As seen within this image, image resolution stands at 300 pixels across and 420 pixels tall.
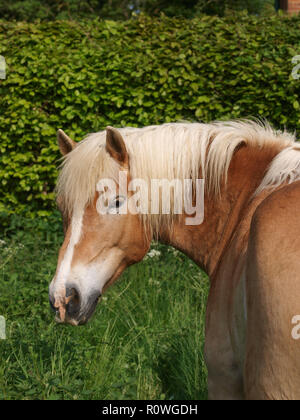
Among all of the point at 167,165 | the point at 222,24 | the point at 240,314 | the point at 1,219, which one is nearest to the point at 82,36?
the point at 222,24

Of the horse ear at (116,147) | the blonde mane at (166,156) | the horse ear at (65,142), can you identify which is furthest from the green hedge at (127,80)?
the horse ear at (116,147)

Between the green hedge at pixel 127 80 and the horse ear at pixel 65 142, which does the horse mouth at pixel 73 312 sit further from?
the green hedge at pixel 127 80

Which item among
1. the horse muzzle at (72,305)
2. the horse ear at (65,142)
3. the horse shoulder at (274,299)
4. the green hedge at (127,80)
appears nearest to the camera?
the horse shoulder at (274,299)

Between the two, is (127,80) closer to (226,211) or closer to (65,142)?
(65,142)

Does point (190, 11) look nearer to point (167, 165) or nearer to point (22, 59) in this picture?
point (22, 59)

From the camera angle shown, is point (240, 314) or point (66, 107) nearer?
point (240, 314)

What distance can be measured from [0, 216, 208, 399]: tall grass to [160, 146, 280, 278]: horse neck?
2.81 ft

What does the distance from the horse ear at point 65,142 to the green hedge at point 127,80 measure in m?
2.96

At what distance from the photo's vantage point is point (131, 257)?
8.10ft

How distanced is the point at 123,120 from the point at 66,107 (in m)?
0.71

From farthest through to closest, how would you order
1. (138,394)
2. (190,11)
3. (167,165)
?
(190,11) → (138,394) → (167,165)

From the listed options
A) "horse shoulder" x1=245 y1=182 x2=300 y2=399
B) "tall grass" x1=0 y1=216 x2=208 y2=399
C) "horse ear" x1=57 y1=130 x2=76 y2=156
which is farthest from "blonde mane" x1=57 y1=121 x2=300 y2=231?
"tall grass" x1=0 y1=216 x2=208 y2=399

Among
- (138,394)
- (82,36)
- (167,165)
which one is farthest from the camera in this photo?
(82,36)

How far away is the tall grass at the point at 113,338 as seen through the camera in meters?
2.96
